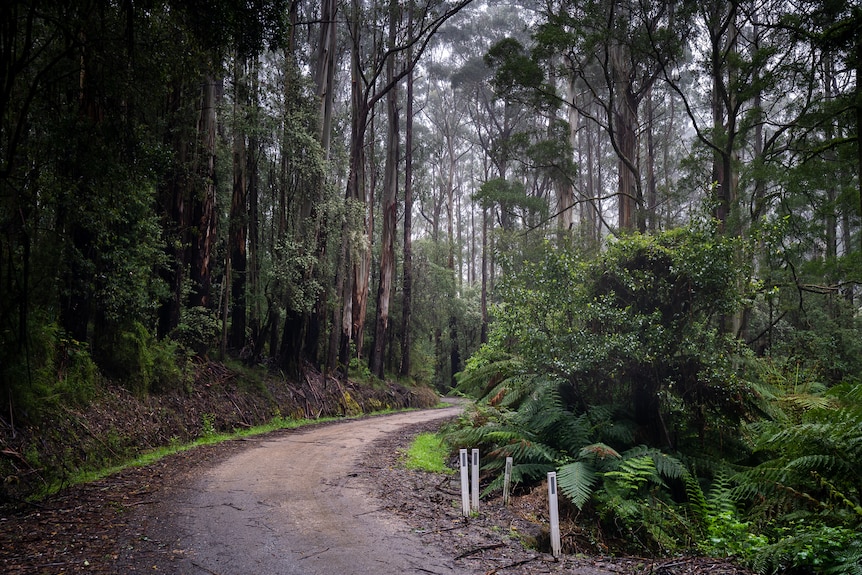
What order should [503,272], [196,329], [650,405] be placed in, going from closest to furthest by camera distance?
1. [650,405]
2. [503,272]
3. [196,329]

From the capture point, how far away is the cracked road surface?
524 centimetres

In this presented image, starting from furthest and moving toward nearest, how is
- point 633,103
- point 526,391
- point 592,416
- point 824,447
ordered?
point 633,103 < point 526,391 < point 592,416 < point 824,447

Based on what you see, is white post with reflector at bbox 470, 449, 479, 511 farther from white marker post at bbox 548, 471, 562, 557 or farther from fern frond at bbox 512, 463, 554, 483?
fern frond at bbox 512, 463, 554, 483

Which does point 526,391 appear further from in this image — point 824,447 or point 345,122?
point 345,122

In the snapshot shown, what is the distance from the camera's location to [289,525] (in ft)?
21.0

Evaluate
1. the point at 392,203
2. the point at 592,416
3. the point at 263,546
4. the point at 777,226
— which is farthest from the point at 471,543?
the point at 392,203

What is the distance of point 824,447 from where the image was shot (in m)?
7.22

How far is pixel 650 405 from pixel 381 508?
17.3 feet

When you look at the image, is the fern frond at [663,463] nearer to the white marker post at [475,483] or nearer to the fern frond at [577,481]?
the fern frond at [577,481]

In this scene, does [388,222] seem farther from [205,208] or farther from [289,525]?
[289,525]

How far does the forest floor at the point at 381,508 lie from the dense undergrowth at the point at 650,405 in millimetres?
934

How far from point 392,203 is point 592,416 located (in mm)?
18980

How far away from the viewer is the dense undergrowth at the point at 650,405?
741 centimetres

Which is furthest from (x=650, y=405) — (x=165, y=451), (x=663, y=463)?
(x=165, y=451)
